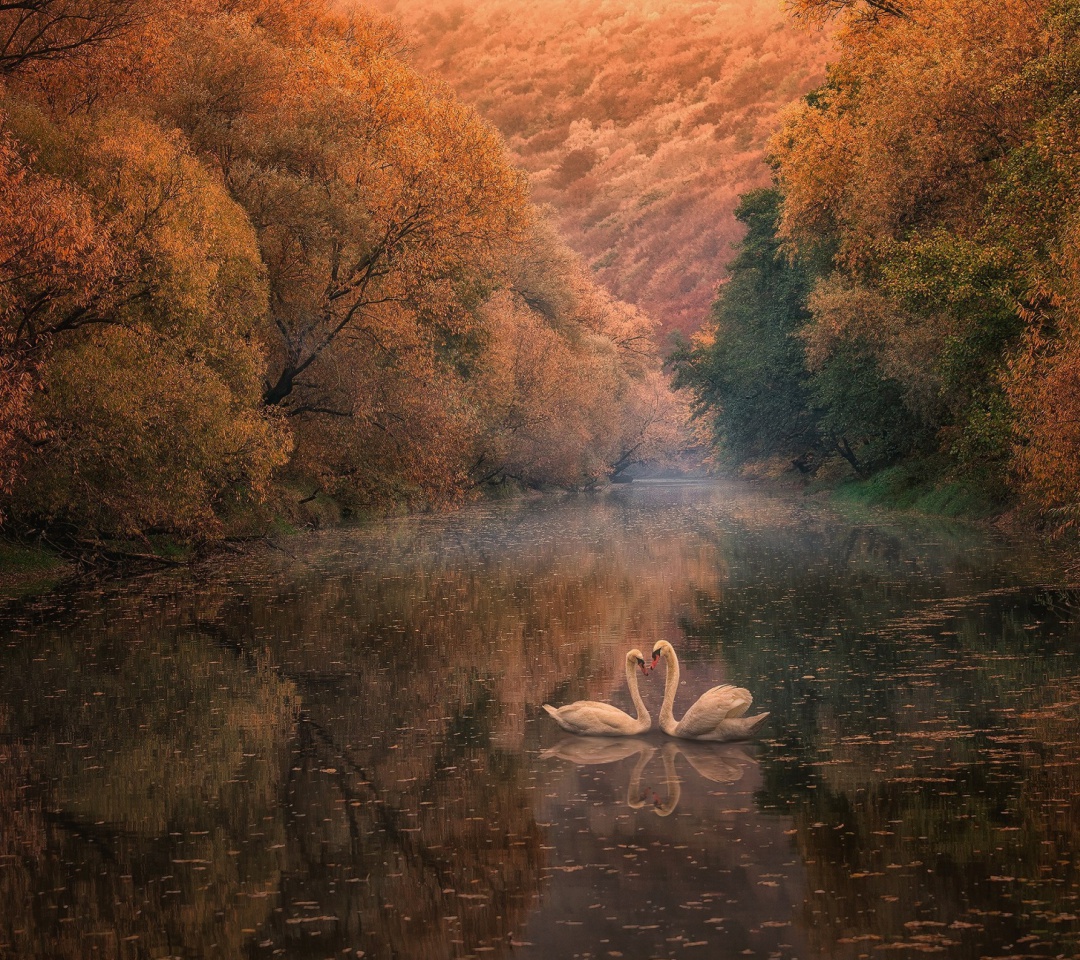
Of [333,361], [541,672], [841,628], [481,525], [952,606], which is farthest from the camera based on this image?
[481,525]

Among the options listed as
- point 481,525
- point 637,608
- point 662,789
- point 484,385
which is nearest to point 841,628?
point 637,608

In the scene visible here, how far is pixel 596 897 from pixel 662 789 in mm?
2883

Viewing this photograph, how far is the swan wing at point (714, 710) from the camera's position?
1329cm

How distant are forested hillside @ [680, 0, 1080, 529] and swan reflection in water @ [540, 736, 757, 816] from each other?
13.4 metres

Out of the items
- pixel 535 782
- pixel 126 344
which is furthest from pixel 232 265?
pixel 535 782

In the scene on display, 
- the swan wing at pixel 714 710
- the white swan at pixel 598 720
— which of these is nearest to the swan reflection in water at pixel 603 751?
the white swan at pixel 598 720

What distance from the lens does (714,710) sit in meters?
13.3

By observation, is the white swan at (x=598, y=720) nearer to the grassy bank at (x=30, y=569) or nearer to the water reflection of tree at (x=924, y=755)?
the water reflection of tree at (x=924, y=755)

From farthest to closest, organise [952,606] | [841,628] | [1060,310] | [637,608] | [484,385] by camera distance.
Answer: [484,385], [1060,310], [637,608], [952,606], [841,628]

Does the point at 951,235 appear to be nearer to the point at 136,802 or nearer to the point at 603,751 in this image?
the point at 603,751

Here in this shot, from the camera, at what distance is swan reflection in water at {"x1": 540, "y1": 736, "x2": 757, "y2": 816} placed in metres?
11.5

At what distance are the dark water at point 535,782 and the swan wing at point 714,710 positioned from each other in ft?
0.66

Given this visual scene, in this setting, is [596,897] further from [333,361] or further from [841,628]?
[333,361]

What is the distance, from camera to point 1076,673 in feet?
51.3
